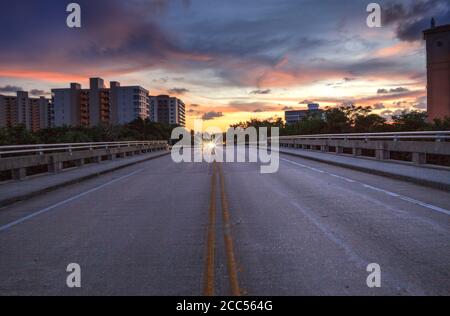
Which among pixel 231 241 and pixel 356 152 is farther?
pixel 356 152

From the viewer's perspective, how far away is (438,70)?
62.9 metres

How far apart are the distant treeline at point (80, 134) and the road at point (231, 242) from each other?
58.3 feet

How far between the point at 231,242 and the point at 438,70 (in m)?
64.5

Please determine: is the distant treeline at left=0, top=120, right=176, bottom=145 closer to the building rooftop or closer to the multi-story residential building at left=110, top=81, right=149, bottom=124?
the multi-story residential building at left=110, top=81, right=149, bottom=124

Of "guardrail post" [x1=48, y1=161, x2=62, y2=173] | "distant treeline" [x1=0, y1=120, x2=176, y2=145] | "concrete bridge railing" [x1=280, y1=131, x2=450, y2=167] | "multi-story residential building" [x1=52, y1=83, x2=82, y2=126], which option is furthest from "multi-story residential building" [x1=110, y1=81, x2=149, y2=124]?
"guardrail post" [x1=48, y1=161, x2=62, y2=173]

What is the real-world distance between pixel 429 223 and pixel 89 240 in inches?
240

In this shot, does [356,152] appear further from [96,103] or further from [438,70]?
[96,103]

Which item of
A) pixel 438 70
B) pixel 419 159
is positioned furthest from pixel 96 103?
pixel 419 159

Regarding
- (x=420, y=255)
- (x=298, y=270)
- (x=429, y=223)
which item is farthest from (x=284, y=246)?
(x=429, y=223)

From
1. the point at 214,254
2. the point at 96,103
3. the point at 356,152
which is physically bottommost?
the point at 214,254

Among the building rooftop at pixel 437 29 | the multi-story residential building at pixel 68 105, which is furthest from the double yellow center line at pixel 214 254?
the multi-story residential building at pixel 68 105

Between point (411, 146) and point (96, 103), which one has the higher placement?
point (96, 103)

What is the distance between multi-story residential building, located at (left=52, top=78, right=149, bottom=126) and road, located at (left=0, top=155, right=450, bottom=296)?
496 ft

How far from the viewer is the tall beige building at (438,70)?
61688mm
